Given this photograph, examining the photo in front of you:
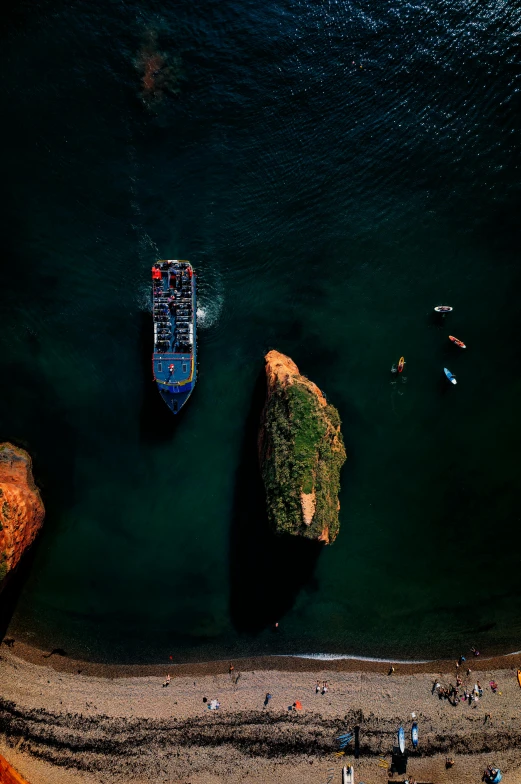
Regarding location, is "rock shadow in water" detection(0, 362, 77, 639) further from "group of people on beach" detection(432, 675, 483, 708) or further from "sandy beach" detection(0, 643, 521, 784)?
"group of people on beach" detection(432, 675, 483, 708)

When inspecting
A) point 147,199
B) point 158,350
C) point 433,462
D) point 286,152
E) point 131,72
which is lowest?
point 433,462

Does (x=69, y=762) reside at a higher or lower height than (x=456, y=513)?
lower

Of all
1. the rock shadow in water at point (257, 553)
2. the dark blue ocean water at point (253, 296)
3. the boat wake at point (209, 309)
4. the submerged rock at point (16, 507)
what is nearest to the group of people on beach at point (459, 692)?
the dark blue ocean water at point (253, 296)

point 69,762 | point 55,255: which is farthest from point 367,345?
point 69,762

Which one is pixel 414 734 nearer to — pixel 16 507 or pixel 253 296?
pixel 16 507

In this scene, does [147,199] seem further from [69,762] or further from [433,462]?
[69,762]

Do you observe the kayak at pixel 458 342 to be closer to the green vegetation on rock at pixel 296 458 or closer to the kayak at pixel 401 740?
the green vegetation on rock at pixel 296 458
